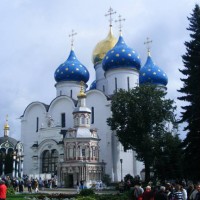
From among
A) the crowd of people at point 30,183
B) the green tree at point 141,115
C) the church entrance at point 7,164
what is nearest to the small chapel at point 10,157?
the church entrance at point 7,164

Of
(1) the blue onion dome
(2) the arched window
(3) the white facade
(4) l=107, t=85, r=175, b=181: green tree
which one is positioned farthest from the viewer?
(1) the blue onion dome

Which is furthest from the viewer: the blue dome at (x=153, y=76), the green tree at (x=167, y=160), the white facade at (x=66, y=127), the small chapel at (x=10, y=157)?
the blue dome at (x=153, y=76)

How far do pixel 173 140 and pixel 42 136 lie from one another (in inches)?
646

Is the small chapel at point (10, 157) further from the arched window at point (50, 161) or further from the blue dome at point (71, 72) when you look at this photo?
the blue dome at point (71, 72)

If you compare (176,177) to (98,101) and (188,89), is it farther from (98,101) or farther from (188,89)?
(98,101)

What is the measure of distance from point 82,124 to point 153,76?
13311 millimetres

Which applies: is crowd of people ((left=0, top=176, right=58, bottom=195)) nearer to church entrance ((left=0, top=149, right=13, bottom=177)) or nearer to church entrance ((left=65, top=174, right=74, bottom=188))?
church entrance ((left=65, top=174, right=74, bottom=188))

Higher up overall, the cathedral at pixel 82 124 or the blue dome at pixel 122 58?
the blue dome at pixel 122 58

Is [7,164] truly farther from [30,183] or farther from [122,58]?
[30,183]

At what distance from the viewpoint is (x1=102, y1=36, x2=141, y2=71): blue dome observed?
40469 millimetres

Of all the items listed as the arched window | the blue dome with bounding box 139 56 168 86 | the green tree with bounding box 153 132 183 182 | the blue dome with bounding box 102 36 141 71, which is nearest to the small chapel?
the arched window

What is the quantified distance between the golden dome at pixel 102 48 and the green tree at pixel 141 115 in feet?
54.2

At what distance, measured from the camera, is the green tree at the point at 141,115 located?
31.1m

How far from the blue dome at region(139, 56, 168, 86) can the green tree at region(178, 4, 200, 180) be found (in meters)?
23.9
